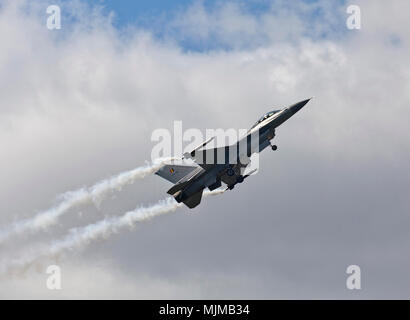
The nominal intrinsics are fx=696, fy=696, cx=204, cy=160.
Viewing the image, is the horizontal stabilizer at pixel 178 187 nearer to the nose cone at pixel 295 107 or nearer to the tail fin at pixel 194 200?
the tail fin at pixel 194 200

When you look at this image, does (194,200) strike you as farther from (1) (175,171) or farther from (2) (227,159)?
(2) (227,159)

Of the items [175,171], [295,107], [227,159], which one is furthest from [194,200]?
[295,107]

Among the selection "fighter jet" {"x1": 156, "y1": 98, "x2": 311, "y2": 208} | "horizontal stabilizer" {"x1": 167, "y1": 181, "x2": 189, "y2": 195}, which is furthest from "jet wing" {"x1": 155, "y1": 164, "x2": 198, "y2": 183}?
"horizontal stabilizer" {"x1": 167, "y1": 181, "x2": 189, "y2": 195}

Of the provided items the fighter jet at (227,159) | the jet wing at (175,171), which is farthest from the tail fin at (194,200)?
the jet wing at (175,171)

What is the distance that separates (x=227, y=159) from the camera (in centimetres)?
6562

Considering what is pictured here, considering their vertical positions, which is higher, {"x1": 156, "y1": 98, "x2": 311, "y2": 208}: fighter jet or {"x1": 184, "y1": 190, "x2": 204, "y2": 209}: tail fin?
{"x1": 156, "y1": 98, "x2": 311, "y2": 208}: fighter jet

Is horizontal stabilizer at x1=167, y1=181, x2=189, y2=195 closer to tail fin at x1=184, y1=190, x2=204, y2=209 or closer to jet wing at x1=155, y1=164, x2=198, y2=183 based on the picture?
tail fin at x1=184, y1=190, x2=204, y2=209

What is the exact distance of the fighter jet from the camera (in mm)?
65375

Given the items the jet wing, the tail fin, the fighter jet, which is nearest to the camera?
the fighter jet

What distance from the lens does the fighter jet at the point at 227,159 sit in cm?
6538
